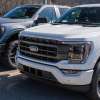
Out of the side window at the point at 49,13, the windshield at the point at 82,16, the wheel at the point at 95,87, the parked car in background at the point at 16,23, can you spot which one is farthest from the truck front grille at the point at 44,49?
the side window at the point at 49,13

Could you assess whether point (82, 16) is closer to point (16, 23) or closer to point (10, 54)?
point (16, 23)

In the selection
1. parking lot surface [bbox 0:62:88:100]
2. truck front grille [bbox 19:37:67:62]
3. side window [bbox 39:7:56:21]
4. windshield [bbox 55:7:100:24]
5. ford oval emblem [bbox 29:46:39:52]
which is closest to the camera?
truck front grille [bbox 19:37:67:62]

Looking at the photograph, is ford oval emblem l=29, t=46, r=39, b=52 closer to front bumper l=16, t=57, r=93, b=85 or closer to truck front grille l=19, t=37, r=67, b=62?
truck front grille l=19, t=37, r=67, b=62

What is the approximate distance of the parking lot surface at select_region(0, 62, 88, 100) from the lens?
20.1ft

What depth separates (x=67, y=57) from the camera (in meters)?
5.48

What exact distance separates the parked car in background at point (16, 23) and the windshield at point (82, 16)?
1167mm

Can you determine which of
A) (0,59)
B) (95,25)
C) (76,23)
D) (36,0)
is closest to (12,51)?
(0,59)

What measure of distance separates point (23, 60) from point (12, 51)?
1.97 m

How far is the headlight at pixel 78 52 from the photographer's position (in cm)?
540

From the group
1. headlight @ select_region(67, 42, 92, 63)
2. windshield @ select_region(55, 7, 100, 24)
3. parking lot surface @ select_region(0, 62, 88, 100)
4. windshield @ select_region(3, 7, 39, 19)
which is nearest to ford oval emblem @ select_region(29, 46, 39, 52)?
headlight @ select_region(67, 42, 92, 63)

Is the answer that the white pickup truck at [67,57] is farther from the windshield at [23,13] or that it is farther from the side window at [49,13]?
the side window at [49,13]

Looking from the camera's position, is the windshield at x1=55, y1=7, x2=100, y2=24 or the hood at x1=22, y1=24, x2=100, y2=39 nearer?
the hood at x1=22, y1=24, x2=100, y2=39

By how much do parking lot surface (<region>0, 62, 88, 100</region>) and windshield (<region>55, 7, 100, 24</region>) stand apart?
63.1 inches

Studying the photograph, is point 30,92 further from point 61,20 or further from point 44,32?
point 61,20
